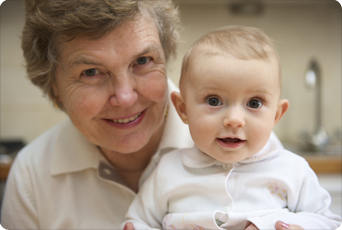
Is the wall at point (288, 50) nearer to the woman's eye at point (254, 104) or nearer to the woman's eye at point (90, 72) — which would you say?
the woman's eye at point (90, 72)

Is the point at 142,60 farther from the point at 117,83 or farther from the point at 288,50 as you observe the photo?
the point at 288,50

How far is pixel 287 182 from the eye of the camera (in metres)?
0.97

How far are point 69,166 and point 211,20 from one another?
199 centimetres

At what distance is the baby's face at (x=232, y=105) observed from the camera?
35.5 inches

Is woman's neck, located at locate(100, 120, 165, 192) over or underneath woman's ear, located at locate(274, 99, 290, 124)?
underneath

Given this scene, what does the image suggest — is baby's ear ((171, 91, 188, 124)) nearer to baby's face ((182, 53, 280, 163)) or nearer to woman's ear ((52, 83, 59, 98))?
baby's face ((182, 53, 280, 163))

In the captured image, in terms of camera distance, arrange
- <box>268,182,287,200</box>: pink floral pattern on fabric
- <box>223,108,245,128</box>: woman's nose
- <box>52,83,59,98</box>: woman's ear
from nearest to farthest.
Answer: <box>223,108,245,128</box>: woman's nose
<box>268,182,287,200</box>: pink floral pattern on fabric
<box>52,83,59,98</box>: woman's ear

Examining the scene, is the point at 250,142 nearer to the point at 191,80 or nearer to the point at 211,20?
the point at 191,80

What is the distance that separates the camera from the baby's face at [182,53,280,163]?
901 mm

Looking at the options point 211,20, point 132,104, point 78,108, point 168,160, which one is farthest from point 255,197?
point 211,20

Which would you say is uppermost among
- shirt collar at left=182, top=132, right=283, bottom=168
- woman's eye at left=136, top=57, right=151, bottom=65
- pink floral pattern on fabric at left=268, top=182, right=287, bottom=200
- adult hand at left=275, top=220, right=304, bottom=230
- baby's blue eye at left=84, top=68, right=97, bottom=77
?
woman's eye at left=136, top=57, right=151, bottom=65

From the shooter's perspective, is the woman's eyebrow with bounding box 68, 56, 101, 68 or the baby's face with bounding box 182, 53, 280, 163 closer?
the baby's face with bounding box 182, 53, 280, 163

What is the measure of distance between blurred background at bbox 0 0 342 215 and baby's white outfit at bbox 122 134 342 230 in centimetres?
186

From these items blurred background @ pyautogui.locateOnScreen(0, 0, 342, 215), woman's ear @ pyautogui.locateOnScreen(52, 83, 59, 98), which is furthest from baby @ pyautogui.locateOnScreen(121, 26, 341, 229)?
blurred background @ pyautogui.locateOnScreen(0, 0, 342, 215)
